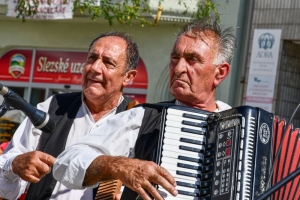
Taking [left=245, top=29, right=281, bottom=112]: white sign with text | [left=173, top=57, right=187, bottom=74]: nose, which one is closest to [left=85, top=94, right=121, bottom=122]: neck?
[left=173, top=57, right=187, bottom=74]: nose

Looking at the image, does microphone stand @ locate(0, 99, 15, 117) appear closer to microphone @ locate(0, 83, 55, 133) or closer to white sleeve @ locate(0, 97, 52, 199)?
microphone @ locate(0, 83, 55, 133)

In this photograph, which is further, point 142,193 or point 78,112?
point 78,112

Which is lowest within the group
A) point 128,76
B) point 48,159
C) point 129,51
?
point 48,159

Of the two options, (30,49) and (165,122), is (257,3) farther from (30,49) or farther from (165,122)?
(165,122)

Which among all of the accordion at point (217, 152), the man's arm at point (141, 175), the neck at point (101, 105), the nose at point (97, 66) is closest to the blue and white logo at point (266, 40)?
the neck at point (101, 105)

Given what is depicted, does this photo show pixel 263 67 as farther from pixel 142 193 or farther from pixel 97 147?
pixel 142 193

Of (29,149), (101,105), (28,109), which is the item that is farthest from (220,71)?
(29,149)

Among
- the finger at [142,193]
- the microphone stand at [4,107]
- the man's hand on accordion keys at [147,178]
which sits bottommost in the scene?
the finger at [142,193]

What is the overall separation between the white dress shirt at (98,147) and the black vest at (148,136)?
32mm

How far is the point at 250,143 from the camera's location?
4.10 meters

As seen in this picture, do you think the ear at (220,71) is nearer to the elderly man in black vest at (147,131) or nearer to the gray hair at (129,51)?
the elderly man in black vest at (147,131)

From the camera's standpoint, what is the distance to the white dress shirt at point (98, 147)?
4.15 metres

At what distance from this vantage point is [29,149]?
5.61 m

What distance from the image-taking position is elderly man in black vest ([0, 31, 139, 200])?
18.0ft
